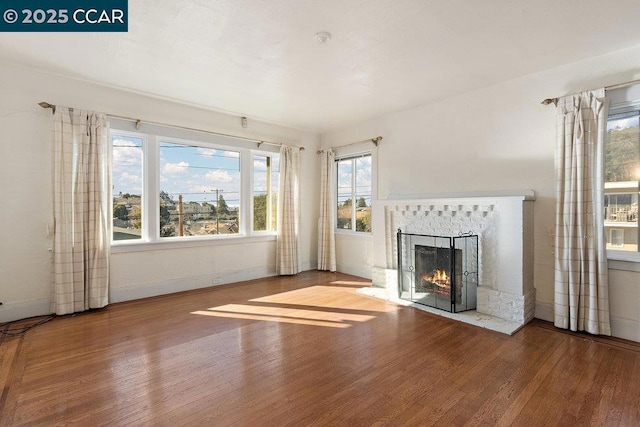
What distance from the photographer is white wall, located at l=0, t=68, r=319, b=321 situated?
3.23m

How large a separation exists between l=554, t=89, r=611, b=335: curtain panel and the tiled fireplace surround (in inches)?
11.0

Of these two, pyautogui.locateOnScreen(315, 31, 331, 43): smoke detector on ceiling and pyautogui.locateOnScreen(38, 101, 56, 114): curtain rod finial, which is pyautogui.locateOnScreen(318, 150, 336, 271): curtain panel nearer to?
pyautogui.locateOnScreen(315, 31, 331, 43): smoke detector on ceiling

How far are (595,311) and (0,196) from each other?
620 cm

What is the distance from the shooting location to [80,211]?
352 centimetres

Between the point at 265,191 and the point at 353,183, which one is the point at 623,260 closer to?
the point at 353,183

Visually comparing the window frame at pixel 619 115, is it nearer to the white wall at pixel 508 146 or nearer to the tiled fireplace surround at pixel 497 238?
the white wall at pixel 508 146

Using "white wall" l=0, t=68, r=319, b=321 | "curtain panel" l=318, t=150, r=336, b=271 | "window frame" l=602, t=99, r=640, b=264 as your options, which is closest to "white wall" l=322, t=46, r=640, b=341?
"window frame" l=602, t=99, r=640, b=264

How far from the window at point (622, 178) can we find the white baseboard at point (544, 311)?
2.75 ft

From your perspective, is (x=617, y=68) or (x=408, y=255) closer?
(x=617, y=68)

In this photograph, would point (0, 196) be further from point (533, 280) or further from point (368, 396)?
point (533, 280)

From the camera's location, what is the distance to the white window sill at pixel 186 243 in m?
3.96

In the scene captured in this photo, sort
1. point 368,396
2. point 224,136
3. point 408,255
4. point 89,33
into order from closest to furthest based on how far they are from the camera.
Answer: point 368,396 → point 89,33 → point 408,255 → point 224,136

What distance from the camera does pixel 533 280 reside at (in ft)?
11.1

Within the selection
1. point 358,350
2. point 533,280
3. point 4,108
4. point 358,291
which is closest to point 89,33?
point 4,108
